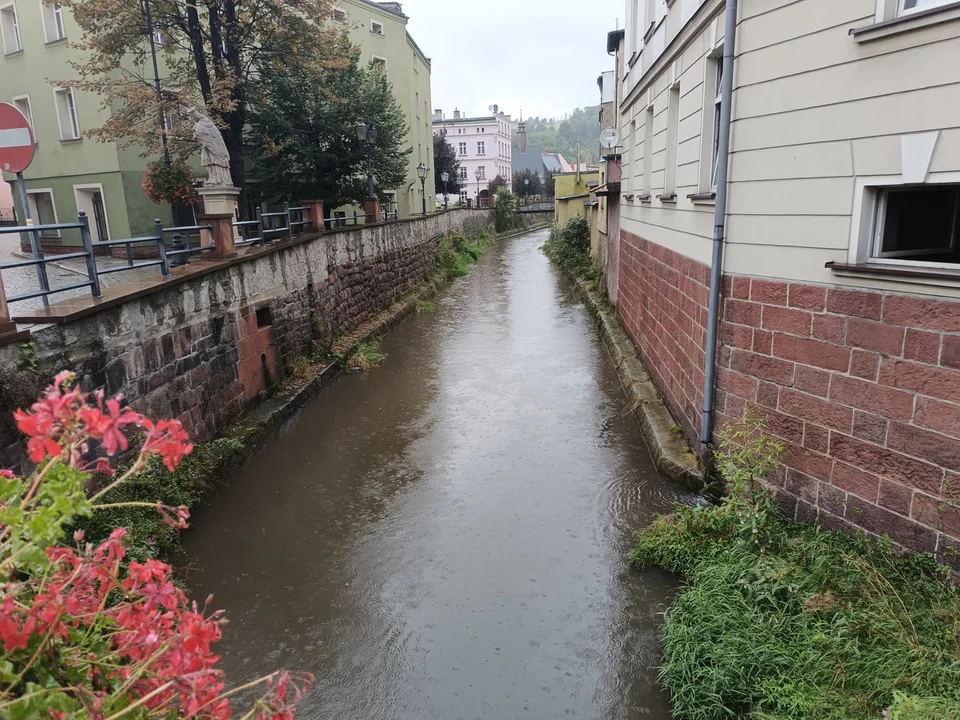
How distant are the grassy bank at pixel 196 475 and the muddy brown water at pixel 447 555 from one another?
238mm

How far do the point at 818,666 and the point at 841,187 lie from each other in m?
3.02

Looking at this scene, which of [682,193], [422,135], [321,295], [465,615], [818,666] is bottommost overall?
[465,615]

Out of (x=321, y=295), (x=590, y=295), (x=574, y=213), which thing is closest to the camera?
(x=321, y=295)

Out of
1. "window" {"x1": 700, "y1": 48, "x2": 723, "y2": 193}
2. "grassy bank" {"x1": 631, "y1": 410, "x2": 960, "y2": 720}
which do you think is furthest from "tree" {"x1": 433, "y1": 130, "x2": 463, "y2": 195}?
"grassy bank" {"x1": 631, "y1": 410, "x2": 960, "y2": 720}

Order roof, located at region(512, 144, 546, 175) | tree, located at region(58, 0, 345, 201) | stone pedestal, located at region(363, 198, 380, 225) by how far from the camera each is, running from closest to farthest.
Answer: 1. tree, located at region(58, 0, 345, 201)
2. stone pedestal, located at region(363, 198, 380, 225)
3. roof, located at region(512, 144, 546, 175)

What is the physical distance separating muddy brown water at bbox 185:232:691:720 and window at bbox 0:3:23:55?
48.8 feet

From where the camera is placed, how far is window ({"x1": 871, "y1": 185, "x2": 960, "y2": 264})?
460 cm

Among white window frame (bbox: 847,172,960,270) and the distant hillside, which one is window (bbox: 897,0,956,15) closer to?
Result: white window frame (bbox: 847,172,960,270)

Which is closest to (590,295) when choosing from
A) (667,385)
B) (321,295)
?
(321,295)

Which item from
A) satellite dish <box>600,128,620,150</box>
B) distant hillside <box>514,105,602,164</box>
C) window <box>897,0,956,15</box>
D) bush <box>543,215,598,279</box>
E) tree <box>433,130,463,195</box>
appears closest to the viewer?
window <box>897,0,956,15</box>

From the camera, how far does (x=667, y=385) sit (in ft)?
27.4

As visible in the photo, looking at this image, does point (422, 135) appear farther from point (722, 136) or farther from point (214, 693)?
point (214, 693)

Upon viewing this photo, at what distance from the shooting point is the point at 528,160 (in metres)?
83.1

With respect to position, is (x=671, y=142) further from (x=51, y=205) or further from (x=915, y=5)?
(x=51, y=205)
